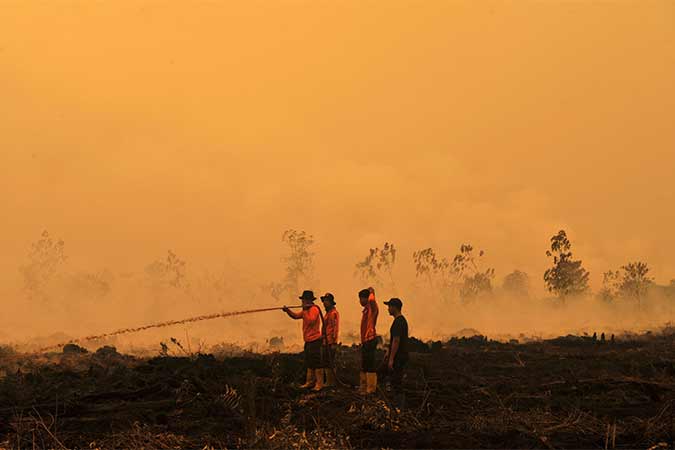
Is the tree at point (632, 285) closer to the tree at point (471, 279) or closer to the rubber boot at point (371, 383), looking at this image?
the tree at point (471, 279)

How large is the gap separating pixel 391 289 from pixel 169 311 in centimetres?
3909

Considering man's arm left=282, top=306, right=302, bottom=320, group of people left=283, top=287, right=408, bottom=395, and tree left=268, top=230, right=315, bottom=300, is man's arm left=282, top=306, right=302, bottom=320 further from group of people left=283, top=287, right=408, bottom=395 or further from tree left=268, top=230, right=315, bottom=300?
tree left=268, top=230, right=315, bottom=300

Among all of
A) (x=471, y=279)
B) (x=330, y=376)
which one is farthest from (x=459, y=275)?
(x=330, y=376)

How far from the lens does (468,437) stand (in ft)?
36.8

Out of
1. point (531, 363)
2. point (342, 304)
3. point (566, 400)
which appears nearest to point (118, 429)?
point (566, 400)

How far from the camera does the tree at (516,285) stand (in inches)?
5674

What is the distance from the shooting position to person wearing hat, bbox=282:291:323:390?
15398 mm

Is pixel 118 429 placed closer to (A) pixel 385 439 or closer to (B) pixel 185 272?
(A) pixel 385 439

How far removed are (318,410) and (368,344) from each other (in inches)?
88.2

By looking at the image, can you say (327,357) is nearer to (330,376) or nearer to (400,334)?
(330,376)

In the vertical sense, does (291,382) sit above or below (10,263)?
below

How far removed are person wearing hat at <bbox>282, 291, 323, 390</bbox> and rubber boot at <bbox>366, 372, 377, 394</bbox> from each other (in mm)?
1554

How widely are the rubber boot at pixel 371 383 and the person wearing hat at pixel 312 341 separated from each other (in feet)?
5.10

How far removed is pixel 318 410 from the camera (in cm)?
1210
